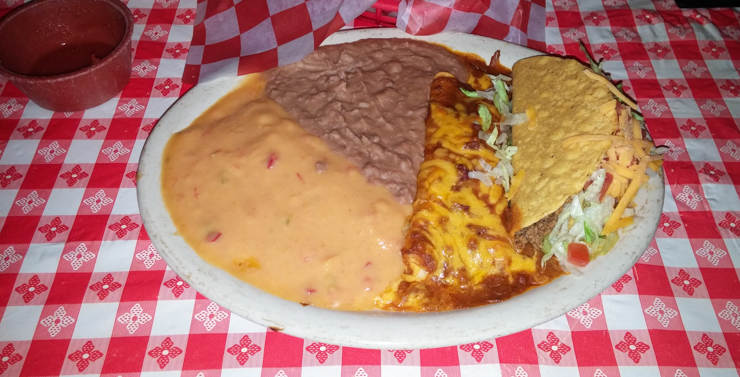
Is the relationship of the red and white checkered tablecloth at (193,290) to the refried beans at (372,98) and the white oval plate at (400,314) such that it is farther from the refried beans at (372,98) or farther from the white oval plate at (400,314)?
the refried beans at (372,98)

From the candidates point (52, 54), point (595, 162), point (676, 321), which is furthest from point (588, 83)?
point (52, 54)

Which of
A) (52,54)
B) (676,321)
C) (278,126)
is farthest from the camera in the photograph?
(52,54)

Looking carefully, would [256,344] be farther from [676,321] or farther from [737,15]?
[737,15]

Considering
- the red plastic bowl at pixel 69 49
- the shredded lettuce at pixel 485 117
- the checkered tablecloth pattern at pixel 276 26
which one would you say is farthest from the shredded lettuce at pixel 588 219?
the red plastic bowl at pixel 69 49

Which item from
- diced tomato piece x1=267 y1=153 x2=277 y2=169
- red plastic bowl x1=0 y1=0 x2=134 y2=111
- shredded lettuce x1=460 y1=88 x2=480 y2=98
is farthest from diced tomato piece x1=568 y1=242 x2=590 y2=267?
red plastic bowl x1=0 y1=0 x2=134 y2=111

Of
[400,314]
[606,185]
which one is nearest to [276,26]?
[400,314]

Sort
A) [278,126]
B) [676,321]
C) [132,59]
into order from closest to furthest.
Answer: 1. [676,321]
2. [278,126]
3. [132,59]
